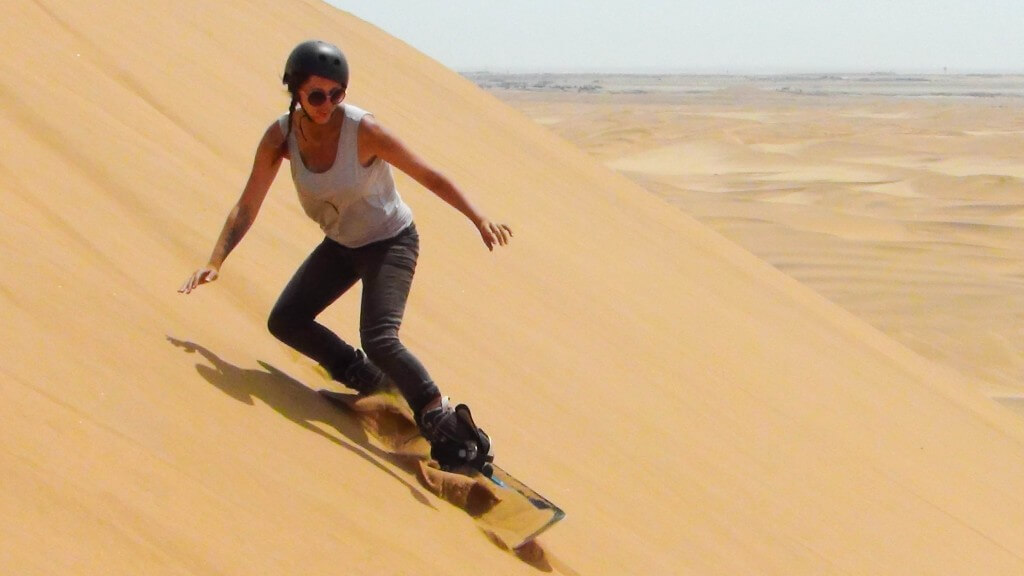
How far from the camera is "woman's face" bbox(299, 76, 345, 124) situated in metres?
3.20

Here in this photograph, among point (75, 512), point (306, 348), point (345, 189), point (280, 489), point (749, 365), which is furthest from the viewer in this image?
point (749, 365)

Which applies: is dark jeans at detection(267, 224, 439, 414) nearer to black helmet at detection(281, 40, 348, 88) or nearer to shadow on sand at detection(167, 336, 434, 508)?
shadow on sand at detection(167, 336, 434, 508)

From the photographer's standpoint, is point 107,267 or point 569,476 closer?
point 107,267

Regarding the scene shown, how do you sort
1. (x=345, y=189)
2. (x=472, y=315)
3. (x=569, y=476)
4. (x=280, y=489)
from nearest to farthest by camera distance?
(x=280, y=489) → (x=345, y=189) → (x=569, y=476) → (x=472, y=315)

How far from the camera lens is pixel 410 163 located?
10.9 ft

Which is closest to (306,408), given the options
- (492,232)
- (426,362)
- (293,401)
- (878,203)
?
(293,401)

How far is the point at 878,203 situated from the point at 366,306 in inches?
789

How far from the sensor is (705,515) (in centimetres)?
424

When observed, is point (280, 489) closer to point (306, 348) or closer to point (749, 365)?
point (306, 348)

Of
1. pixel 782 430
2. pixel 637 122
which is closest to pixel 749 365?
pixel 782 430

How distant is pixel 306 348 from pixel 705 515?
4.76ft

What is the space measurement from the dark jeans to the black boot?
43 mm

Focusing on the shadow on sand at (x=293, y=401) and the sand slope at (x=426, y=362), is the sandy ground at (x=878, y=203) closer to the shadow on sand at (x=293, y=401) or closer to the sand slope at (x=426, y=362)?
the sand slope at (x=426, y=362)

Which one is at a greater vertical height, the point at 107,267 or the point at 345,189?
the point at 345,189
